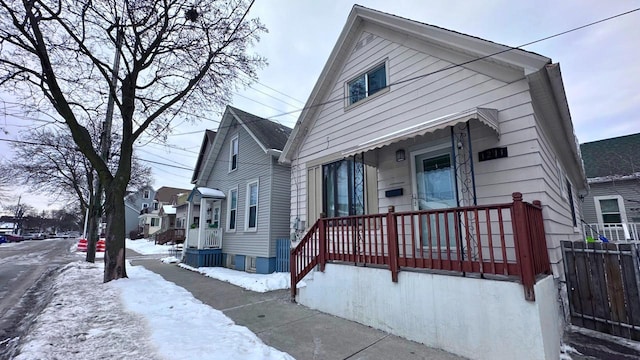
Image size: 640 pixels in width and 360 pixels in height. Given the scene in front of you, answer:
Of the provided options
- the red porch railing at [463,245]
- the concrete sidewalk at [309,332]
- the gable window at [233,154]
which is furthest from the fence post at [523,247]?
the gable window at [233,154]

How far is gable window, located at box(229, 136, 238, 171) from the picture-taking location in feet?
43.2

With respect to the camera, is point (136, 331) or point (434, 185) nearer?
point (136, 331)

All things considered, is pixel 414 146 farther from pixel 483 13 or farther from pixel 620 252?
pixel 483 13

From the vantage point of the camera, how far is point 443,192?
5.08m

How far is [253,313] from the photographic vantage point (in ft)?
17.8

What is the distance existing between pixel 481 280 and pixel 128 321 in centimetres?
547

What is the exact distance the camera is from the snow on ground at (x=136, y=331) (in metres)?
3.52

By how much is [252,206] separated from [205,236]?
9.53ft

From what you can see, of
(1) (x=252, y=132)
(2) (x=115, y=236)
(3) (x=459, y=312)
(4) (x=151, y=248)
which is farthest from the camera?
(4) (x=151, y=248)

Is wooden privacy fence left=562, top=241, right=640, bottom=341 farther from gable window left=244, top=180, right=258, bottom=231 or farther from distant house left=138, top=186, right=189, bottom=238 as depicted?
distant house left=138, top=186, right=189, bottom=238

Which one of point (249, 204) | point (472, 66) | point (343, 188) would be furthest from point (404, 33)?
point (249, 204)

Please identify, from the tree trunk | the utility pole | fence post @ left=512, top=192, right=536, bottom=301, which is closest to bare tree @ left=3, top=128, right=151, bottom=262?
the utility pole

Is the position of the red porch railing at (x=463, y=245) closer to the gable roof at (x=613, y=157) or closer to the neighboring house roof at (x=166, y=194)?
the gable roof at (x=613, y=157)

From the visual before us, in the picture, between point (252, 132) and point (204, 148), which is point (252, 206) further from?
point (204, 148)
